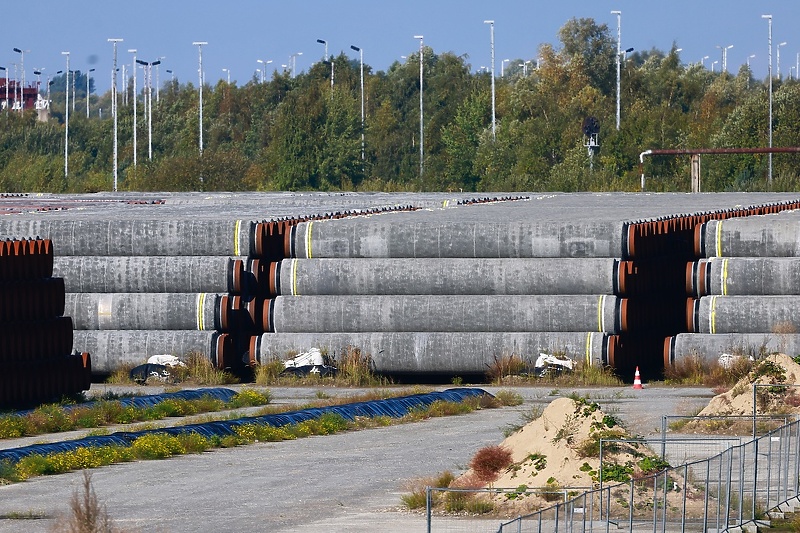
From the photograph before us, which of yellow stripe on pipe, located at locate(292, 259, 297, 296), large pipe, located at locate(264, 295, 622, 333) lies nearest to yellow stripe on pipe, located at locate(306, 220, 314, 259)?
yellow stripe on pipe, located at locate(292, 259, 297, 296)

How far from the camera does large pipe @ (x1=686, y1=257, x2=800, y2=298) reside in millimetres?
33469

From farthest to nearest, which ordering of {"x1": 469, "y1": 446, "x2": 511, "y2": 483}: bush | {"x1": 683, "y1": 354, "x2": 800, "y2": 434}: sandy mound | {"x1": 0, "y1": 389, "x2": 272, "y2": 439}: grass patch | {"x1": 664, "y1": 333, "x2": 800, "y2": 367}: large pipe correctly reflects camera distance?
{"x1": 664, "y1": 333, "x2": 800, "y2": 367}: large pipe → {"x1": 0, "y1": 389, "x2": 272, "y2": 439}: grass patch → {"x1": 683, "y1": 354, "x2": 800, "y2": 434}: sandy mound → {"x1": 469, "y1": 446, "x2": 511, "y2": 483}: bush

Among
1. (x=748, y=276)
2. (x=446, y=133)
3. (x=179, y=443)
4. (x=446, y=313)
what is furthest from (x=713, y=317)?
(x=446, y=133)

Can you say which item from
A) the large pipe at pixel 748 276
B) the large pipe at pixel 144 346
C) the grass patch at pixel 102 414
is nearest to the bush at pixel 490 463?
the grass patch at pixel 102 414

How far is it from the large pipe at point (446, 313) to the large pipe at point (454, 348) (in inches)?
8.5

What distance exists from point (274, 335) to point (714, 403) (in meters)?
12.5

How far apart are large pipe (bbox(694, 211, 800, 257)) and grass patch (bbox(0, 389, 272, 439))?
1081 centimetres

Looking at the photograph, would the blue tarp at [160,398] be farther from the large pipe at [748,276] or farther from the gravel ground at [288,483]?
the large pipe at [748,276]

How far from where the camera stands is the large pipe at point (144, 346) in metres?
34.7

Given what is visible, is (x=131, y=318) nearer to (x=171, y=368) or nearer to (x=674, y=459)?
(x=171, y=368)

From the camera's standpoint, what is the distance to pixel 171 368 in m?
34.7

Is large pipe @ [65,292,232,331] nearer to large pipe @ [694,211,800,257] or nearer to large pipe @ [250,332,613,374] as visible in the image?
large pipe @ [250,332,613,374]

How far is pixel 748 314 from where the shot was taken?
33375mm

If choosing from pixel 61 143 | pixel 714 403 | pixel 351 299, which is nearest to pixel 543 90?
pixel 61 143
